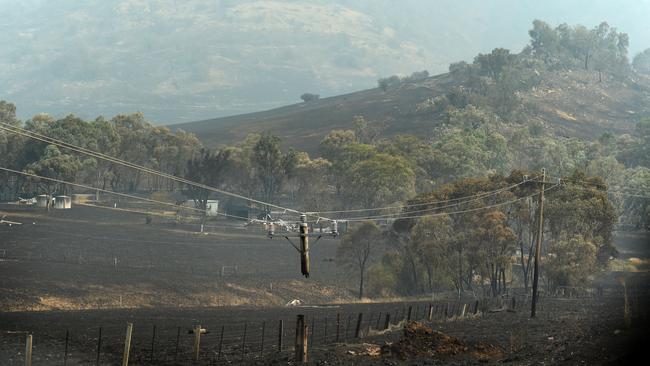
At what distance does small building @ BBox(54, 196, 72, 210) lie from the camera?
518 feet

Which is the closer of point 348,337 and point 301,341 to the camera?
point 301,341

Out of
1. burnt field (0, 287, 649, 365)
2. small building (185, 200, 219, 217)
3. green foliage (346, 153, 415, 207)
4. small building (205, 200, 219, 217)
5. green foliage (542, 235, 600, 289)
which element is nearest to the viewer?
burnt field (0, 287, 649, 365)

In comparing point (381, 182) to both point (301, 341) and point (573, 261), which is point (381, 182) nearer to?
→ point (573, 261)

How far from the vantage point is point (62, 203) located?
159000mm

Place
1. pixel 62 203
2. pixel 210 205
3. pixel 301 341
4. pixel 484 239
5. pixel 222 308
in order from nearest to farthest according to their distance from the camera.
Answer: pixel 301 341 < pixel 222 308 < pixel 484 239 < pixel 62 203 < pixel 210 205

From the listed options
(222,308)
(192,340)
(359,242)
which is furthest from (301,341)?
(359,242)

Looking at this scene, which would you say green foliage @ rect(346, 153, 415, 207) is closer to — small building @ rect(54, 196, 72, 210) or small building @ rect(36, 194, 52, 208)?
small building @ rect(54, 196, 72, 210)

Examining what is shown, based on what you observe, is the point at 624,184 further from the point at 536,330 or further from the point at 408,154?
the point at 536,330

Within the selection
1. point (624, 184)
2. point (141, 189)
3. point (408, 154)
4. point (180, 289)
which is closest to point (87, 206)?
point (141, 189)

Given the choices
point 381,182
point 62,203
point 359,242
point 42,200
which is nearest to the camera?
point 359,242

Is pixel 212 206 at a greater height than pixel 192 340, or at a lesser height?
greater

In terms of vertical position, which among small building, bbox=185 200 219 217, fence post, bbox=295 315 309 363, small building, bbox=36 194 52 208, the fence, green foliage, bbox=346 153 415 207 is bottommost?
the fence

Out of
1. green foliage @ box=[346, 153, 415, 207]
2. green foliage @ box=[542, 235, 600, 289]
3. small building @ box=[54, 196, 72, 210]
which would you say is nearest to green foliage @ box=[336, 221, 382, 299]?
green foliage @ box=[542, 235, 600, 289]

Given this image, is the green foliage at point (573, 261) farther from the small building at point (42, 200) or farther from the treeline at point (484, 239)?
the small building at point (42, 200)
